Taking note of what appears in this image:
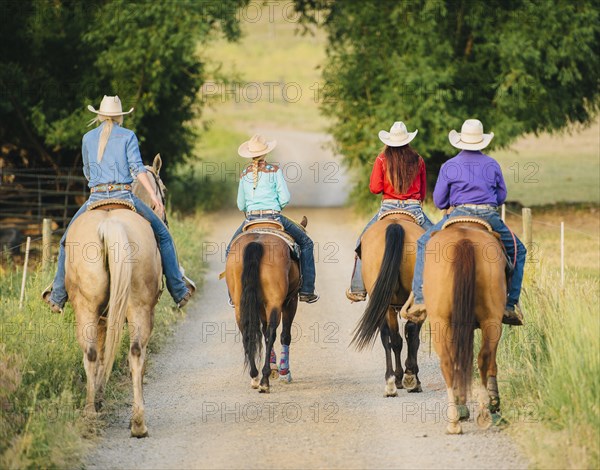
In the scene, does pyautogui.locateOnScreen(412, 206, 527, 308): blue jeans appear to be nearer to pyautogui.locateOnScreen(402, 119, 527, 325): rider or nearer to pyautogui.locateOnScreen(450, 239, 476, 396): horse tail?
pyautogui.locateOnScreen(402, 119, 527, 325): rider

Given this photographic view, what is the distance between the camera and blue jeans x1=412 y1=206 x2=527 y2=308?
30.1 feet

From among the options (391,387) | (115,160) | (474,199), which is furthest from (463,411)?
(115,160)

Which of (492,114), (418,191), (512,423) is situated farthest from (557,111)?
(512,423)

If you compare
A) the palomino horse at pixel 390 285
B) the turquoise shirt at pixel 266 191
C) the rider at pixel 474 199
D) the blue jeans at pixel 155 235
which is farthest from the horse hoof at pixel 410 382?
the blue jeans at pixel 155 235

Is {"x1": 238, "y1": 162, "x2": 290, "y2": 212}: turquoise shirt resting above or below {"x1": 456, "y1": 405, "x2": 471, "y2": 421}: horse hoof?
above

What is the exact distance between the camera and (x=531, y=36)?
A: 2352 centimetres

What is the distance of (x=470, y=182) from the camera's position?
9.22 m

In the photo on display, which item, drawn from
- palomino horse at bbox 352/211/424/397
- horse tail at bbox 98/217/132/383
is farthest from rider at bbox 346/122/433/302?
horse tail at bbox 98/217/132/383

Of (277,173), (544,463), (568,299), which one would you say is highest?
(277,173)

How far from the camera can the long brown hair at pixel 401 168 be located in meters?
10.7

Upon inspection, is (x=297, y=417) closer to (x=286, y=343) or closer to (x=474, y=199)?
(x=286, y=343)

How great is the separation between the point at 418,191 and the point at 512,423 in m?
3.08

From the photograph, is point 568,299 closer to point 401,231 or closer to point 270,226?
point 401,231

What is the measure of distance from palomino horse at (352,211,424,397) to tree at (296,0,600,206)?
12.7 metres
